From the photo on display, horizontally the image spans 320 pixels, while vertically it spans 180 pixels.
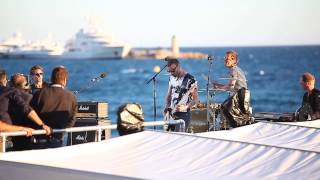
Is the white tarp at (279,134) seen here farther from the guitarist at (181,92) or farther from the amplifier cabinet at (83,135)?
the amplifier cabinet at (83,135)

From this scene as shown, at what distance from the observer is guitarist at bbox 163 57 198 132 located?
8.85 m

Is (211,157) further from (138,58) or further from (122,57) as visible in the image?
(138,58)

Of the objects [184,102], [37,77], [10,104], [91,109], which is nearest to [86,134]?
[91,109]

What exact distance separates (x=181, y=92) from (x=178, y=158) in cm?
337

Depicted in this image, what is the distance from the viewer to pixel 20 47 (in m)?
145

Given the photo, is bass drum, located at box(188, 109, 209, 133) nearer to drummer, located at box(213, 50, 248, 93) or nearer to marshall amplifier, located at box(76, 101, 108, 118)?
drummer, located at box(213, 50, 248, 93)

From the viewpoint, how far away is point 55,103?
23.2ft

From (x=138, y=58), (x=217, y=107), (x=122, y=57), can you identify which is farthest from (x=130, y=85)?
(x=138, y=58)

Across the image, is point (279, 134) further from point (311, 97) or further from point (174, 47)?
point (174, 47)

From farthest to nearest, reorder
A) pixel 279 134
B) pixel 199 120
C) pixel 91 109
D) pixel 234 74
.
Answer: pixel 199 120
pixel 91 109
pixel 234 74
pixel 279 134

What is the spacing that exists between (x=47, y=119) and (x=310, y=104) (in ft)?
11.4

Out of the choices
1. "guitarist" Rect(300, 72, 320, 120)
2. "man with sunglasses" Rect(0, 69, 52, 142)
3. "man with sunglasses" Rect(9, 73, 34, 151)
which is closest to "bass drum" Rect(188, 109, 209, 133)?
"guitarist" Rect(300, 72, 320, 120)

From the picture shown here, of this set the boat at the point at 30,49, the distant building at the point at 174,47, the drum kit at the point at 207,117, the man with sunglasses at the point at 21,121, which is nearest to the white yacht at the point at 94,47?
the boat at the point at 30,49

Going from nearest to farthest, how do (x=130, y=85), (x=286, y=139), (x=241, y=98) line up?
(x=286, y=139), (x=241, y=98), (x=130, y=85)
